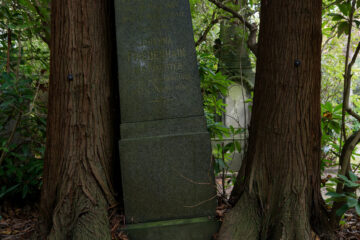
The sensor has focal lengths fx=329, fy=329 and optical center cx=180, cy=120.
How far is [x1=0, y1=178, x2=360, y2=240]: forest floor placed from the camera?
320 centimetres

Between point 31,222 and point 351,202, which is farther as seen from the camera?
point 31,222

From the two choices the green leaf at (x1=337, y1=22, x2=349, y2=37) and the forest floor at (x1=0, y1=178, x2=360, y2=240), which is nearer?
the forest floor at (x1=0, y1=178, x2=360, y2=240)

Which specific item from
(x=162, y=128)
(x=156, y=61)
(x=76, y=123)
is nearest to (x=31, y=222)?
(x=76, y=123)

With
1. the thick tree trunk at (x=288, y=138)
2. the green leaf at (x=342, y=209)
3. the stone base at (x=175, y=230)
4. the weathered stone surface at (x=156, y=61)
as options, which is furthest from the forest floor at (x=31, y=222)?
the weathered stone surface at (x=156, y=61)

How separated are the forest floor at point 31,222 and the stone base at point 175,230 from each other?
110 millimetres

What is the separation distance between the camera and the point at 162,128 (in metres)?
3.23

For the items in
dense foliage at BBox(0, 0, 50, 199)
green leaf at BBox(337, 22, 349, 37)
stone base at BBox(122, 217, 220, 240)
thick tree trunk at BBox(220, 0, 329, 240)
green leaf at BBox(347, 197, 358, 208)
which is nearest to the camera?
green leaf at BBox(347, 197, 358, 208)

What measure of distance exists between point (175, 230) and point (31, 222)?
182 centimetres

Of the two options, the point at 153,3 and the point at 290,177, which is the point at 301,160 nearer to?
the point at 290,177

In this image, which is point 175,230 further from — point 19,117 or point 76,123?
point 19,117

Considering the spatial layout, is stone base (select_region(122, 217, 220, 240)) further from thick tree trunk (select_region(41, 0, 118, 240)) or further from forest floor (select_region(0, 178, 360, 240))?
thick tree trunk (select_region(41, 0, 118, 240))

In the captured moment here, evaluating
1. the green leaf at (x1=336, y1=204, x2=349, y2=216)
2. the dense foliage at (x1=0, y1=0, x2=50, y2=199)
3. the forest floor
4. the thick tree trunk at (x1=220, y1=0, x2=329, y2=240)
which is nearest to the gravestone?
the forest floor

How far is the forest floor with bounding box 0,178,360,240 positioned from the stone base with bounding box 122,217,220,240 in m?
0.11

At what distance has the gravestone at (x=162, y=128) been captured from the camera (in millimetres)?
3152
